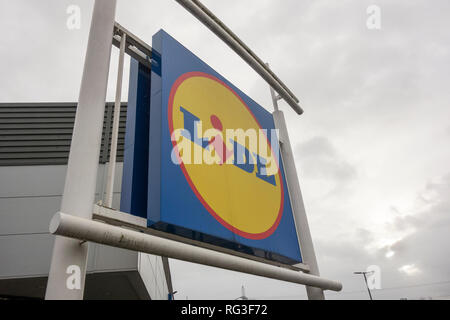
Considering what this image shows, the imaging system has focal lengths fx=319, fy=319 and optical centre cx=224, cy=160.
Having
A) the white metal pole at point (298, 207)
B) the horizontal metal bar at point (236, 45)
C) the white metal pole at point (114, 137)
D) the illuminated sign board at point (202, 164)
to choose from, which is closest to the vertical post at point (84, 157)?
the white metal pole at point (114, 137)

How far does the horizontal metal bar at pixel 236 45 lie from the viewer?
11.8ft

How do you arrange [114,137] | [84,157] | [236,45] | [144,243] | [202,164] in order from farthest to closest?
[236,45] < [202,164] < [114,137] < [84,157] < [144,243]

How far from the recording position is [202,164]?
9.95 ft

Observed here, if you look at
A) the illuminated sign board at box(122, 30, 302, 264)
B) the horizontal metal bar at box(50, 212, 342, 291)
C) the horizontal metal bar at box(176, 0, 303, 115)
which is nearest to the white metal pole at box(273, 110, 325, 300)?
the illuminated sign board at box(122, 30, 302, 264)

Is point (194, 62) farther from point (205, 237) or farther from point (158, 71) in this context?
point (205, 237)

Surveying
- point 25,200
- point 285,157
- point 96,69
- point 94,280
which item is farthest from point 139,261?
point 96,69

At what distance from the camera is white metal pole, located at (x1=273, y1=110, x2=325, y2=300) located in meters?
3.68

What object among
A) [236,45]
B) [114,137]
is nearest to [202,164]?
[114,137]

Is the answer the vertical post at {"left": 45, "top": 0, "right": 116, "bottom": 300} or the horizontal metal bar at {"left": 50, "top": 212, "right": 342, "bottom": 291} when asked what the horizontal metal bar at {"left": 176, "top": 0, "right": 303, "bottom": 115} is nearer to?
the vertical post at {"left": 45, "top": 0, "right": 116, "bottom": 300}

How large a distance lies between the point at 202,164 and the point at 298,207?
1699 mm

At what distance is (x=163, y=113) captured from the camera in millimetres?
2758

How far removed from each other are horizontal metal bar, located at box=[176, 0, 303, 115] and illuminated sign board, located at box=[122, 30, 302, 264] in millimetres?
465

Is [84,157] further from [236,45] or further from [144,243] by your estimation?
[236,45]
